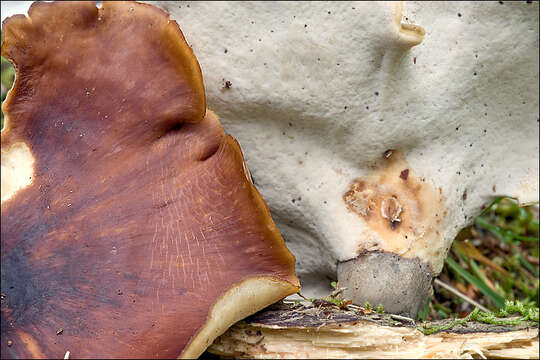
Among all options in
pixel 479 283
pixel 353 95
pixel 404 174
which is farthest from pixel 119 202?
pixel 479 283

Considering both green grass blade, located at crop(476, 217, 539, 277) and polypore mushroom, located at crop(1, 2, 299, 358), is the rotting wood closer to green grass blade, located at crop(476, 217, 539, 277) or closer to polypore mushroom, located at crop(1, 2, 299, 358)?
polypore mushroom, located at crop(1, 2, 299, 358)

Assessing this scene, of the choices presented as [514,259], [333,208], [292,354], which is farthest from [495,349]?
[514,259]

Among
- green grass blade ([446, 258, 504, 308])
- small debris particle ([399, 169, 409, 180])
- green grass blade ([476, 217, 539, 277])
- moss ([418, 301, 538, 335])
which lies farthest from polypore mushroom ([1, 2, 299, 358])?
green grass blade ([476, 217, 539, 277])

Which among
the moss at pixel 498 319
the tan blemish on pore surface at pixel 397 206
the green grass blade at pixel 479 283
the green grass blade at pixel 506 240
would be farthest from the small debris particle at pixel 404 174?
the green grass blade at pixel 506 240

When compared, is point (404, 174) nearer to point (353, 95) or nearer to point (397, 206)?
point (397, 206)

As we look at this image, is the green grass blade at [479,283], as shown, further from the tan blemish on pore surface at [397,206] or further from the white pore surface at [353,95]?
the tan blemish on pore surface at [397,206]

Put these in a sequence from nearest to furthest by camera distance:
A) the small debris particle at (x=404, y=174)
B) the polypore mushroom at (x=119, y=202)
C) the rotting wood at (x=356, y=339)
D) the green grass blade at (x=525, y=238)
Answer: the polypore mushroom at (x=119, y=202) → the rotting wood at (x=356, y=339) → the small debris particle at (x=404, y=174) → the green grass blade at (x=525, y=238)
